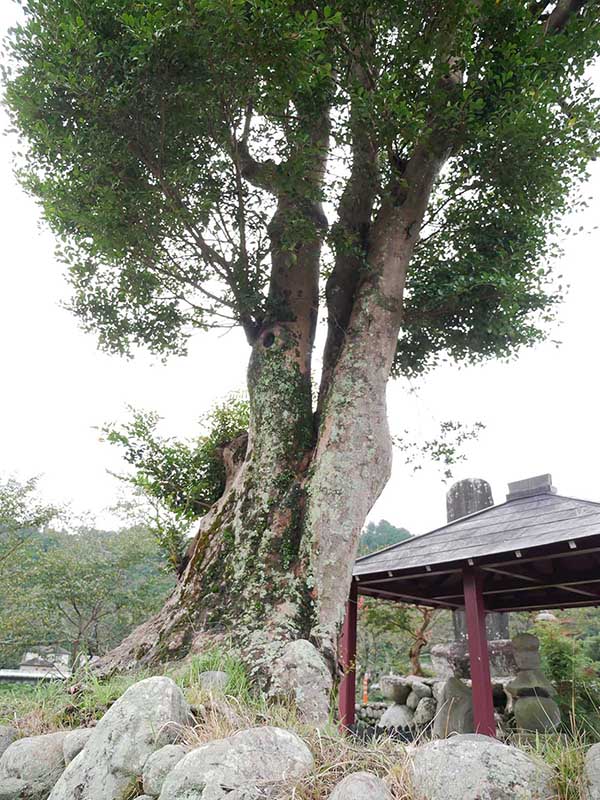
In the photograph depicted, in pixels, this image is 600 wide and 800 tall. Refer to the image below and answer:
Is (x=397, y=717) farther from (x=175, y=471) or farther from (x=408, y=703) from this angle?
(x=175, y=471)

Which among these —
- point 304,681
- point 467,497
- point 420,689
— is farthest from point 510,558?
point 467,497

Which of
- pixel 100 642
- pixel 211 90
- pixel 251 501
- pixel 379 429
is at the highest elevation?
pixel 211 90

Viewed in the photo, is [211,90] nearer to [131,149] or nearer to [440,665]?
[131,149]

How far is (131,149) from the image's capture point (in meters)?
4.68

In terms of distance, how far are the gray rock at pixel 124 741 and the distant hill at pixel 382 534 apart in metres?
26.3

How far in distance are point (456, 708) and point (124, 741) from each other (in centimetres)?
639

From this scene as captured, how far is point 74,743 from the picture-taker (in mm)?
2785

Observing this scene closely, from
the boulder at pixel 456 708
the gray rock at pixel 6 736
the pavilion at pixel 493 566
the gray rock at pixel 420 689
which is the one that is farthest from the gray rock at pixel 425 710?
the gray rock at pixel 6 736

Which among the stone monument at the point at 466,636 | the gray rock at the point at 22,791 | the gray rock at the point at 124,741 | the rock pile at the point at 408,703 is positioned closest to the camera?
the gray rock at the point at 124,741

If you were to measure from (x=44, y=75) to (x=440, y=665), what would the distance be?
1092 centimetres

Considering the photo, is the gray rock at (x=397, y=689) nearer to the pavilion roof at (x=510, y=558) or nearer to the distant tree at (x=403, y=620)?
the pavilion roof at (x=510, y=558)

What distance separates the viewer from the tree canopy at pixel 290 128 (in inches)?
164

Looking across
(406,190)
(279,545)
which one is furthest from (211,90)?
(279,545)

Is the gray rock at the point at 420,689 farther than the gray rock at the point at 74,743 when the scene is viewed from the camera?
Yes
